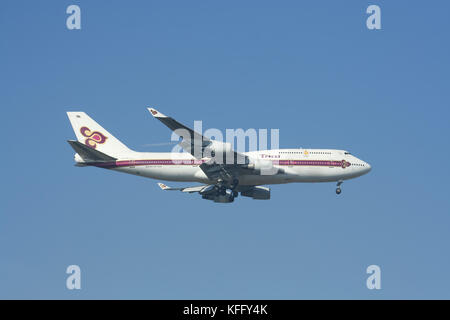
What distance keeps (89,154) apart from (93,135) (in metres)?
5.76

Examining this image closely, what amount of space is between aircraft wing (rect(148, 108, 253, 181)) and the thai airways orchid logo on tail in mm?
12271

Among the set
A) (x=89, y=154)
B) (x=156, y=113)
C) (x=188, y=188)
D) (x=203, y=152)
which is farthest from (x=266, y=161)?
(x=89, y=154)

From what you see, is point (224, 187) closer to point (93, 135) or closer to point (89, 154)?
point (89, 154)

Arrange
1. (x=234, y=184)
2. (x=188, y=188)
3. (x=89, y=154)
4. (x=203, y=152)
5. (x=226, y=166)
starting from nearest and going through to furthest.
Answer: (x=203, y=152)
(x=226, y=166)
(x=89, y=154)
(x=234, y=184)
(x=188, y=188)

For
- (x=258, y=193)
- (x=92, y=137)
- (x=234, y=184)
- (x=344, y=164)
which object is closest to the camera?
(x=234, y=184)

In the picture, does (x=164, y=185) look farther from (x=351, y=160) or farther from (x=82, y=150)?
(x=351, y=160)

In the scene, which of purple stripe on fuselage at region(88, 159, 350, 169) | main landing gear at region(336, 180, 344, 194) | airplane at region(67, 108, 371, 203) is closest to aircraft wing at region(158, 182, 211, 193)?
airplane at region(67, 108, 371, 203)

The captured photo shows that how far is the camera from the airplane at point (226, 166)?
71938 millimetres

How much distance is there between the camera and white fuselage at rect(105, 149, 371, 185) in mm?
73312

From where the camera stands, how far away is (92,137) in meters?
77.5

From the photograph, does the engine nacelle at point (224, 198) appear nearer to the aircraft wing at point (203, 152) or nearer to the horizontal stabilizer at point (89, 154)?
the aircraft wing at point (203, 152)

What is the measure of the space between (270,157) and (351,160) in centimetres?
842

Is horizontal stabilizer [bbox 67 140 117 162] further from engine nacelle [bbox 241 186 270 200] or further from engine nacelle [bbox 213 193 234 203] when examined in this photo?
engine nacelle [bbox 241 186 270 200]

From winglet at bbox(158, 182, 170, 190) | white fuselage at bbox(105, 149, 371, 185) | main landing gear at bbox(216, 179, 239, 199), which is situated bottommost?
main landing gear at bbox(216, 179, 239, 199)
